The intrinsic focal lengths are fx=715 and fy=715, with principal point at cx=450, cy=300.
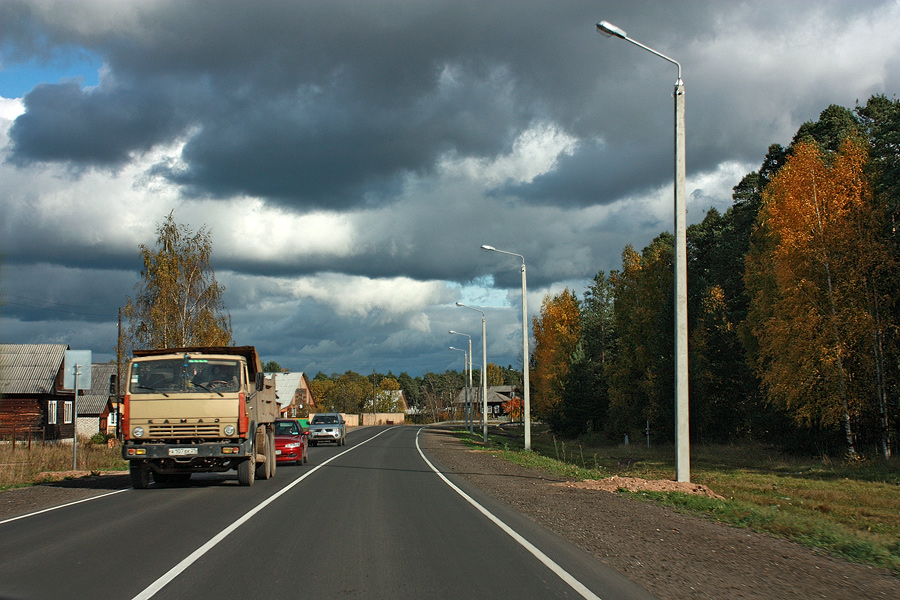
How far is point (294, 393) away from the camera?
3927 inches

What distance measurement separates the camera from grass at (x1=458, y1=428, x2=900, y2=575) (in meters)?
9.52

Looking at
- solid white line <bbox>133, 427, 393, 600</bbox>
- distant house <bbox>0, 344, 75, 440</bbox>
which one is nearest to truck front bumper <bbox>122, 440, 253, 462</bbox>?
solid white line <bbox>133, 427, 393, 600</bbox>

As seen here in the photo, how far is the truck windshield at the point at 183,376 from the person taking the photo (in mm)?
15656

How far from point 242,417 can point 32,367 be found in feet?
121

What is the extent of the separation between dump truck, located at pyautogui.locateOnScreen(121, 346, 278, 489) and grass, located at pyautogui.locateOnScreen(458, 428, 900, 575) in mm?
8774

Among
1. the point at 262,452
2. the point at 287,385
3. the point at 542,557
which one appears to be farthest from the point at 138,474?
the point at 287,385

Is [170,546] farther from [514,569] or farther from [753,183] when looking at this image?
[753,183]

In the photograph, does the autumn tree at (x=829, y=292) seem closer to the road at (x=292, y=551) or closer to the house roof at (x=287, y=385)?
the road at (x=292, y=551)

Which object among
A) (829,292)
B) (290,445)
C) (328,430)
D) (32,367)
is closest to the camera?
(290,445)

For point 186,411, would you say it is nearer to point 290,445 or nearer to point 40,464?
point 290,445

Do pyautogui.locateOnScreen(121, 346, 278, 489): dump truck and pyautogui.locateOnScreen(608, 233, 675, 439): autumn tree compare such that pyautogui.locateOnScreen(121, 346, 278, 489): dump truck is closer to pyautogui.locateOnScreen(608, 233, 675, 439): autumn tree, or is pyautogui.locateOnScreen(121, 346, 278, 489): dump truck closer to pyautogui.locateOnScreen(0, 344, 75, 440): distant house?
pyautogui.locateOnScreen(0, 344, 75, 440): distant house

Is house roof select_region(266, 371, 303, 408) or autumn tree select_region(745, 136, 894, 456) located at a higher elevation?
autumn tree select_region(745, 136, 894, 456)

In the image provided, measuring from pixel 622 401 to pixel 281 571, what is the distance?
45.7 meters

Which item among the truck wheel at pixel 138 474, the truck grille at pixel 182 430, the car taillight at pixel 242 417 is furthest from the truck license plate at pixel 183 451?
the truck wheel at pixel 138 474
